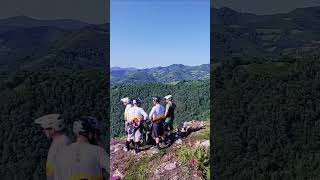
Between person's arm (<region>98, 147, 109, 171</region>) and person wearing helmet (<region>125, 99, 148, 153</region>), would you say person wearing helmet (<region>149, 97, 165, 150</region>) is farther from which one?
person's arm (<region>98, 147, 109, 171</region>)

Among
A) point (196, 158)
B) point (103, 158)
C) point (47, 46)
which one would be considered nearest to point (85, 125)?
point (103, 158)

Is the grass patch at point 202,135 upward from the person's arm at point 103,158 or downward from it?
downward

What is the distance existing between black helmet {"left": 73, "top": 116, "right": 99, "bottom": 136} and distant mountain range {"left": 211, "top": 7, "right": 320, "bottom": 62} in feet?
18.7

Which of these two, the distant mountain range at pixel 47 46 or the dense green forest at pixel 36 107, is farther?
the distant mountain range at pixel 47 46

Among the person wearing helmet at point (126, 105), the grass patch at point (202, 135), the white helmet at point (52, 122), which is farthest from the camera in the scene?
the person wearing helmet at point (126, 105)

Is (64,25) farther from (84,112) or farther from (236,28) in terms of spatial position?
(236,28)

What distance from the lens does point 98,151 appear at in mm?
2953

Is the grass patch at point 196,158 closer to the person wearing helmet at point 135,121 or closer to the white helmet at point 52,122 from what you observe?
the person wearing helmet at point 135,121

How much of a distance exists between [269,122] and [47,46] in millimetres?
3565

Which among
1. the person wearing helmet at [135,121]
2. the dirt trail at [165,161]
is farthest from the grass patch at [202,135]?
the person wearing helmet at [135,121]

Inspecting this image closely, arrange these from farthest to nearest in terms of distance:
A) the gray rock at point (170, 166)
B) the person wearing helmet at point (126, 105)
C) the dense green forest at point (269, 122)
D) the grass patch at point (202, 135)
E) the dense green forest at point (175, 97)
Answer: the dense green forest at point (175, 97), the person wearing helmet at point (126, 105), the grass patch at point (202, 135), the gray rock at point (170, 166), the dense green forest at point (269, 122)

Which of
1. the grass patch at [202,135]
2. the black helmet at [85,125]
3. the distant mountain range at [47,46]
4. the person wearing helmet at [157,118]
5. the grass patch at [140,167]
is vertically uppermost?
the distant mountain range at [47,46]

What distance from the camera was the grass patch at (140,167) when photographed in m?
8.36

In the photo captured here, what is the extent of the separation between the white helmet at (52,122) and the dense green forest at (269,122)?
496 cm
